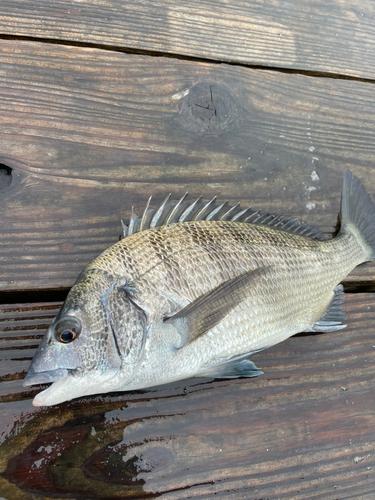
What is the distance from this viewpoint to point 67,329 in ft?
3.51

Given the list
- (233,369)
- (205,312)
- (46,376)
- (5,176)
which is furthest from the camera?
(5,176)

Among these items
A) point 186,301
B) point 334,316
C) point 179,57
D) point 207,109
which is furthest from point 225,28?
point 334,316

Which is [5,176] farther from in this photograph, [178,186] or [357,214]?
[357,214]

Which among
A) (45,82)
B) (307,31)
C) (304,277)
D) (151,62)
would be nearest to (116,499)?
(304,277)

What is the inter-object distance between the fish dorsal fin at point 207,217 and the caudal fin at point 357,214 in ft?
0.54

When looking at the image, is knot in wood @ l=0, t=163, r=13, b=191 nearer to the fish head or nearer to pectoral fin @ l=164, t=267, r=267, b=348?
the fish head

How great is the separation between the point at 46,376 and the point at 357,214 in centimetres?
149

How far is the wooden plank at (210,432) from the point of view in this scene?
1.26 meters

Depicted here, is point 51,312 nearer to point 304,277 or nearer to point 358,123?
point 304,277

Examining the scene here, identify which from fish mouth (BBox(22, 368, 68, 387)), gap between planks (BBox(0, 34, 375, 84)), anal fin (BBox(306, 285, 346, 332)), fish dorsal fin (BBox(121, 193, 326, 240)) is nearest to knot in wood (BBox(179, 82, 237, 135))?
gap between planks (BBox(0, 34, 375, 84))

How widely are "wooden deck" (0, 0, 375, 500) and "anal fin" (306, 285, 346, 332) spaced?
8 centimetres

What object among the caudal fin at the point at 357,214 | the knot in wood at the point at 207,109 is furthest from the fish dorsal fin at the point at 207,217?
the knot in wood at the point at 207,109

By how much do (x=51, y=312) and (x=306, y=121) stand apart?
1.51 meters

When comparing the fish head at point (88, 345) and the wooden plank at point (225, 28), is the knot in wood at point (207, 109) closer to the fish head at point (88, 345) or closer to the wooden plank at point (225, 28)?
the wooden plank at point (225, 28)
